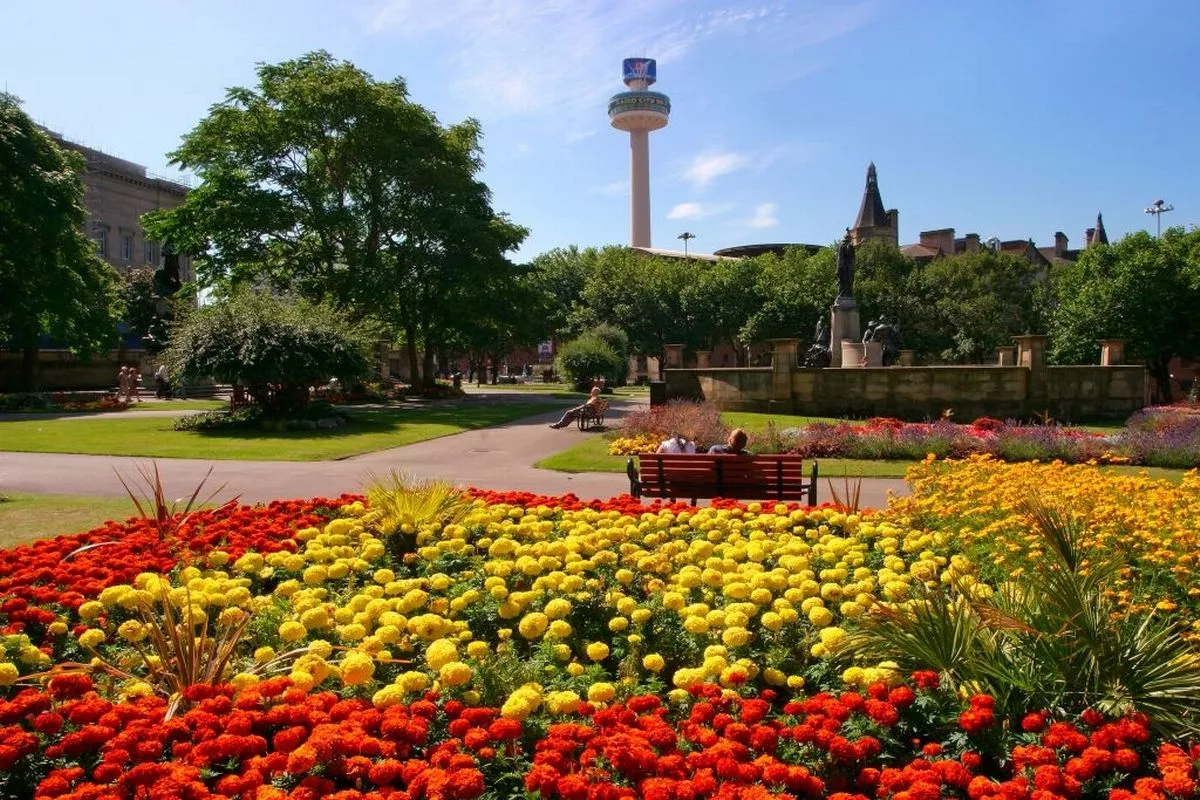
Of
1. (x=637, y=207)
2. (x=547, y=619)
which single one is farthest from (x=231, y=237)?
(x=637, y=207)

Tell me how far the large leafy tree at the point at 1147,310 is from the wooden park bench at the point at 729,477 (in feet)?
121

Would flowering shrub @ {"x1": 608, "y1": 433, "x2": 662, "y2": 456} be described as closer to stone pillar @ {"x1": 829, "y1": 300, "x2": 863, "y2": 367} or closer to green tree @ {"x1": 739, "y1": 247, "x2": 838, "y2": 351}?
stone pillar @ {"x1": 829, "y1": 300, "x2": 863, "y2": 367}

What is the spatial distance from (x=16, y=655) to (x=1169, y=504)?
744cm

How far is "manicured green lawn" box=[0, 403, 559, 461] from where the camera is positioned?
16703 mm

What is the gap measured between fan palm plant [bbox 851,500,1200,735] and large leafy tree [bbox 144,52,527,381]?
31014 millimetres

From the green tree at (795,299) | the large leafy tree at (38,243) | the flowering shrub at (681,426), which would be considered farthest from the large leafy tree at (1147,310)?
the large leafy tree at (38,243)

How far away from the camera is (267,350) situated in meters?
22.4

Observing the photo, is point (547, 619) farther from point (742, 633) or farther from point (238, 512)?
point (238, 512)

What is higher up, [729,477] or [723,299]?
[723,299]

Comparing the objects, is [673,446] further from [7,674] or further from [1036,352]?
[1036,352]

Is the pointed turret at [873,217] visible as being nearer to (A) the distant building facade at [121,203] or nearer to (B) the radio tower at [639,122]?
(B) the radio tower at [639,122]

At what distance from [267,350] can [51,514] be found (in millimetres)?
13119

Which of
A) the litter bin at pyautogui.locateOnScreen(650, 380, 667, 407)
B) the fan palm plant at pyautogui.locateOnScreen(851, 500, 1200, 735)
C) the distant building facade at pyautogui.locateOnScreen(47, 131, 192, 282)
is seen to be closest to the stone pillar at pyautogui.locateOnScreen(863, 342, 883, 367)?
the litter bin at pyautogui.locateOnScreen(650, 380, 667, 407)

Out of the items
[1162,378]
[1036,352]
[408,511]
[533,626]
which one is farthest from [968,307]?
[533,626]
